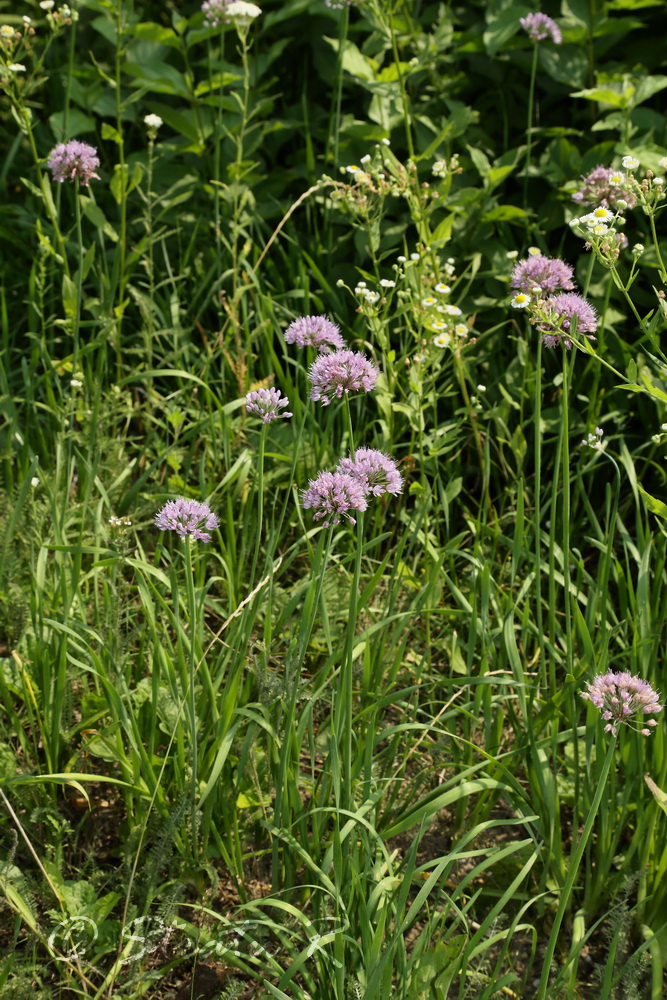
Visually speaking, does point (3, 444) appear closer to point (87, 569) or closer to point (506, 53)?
point (87, 569)

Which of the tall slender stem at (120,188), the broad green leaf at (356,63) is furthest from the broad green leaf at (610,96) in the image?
the tall slender stem at (120,188)

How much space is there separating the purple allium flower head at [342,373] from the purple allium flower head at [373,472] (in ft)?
0.32

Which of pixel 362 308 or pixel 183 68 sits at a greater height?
pixel 183 68

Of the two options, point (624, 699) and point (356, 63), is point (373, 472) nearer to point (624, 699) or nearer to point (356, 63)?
point (624, 699)

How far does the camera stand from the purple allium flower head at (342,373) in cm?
138

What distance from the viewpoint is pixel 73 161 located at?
2.23 metres

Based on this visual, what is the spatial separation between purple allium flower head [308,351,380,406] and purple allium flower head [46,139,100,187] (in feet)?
3.70

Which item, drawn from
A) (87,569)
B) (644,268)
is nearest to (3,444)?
(87,569)

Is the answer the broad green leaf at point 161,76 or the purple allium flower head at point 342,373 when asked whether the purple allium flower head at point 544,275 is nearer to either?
the purple allium flower head at point 342,373

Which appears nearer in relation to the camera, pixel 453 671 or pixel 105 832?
pixel 105 832

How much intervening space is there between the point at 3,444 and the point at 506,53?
6.09 feet

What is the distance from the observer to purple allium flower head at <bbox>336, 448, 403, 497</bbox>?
138 cm

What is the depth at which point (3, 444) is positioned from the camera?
8.61ft

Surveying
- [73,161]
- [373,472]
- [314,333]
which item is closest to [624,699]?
[373,472]
